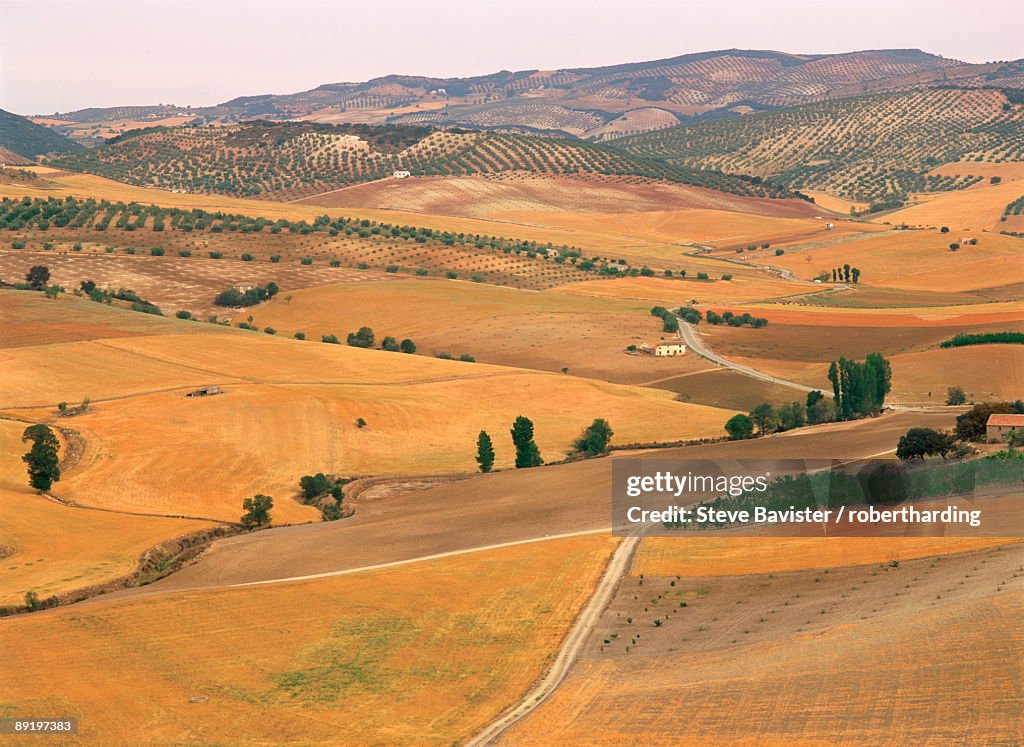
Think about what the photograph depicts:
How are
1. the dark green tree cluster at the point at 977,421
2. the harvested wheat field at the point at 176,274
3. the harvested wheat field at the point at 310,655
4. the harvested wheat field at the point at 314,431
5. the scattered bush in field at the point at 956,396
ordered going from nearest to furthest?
the harvested wheat field at the point at 310,655 < the dark green tree cluster at the point at 977,421 < the harvested wheat field at the point at 314,431 < the scattered bush in field at the point at 956,396 < the harvested wheat field at the point at 176,274

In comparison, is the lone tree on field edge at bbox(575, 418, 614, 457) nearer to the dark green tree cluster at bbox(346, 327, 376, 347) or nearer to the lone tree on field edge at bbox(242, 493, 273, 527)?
the lone tree on field edge at bbox(242, 493, 273, 527)

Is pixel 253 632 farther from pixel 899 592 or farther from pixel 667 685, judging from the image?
pixel 899 592

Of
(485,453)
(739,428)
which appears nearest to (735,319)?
(739,428)

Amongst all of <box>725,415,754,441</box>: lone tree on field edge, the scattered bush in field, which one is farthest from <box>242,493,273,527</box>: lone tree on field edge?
the scattered bush in field

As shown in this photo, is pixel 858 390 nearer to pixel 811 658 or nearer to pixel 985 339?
pixel 985 339

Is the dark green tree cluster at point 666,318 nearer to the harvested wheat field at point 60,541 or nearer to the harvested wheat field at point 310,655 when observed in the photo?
the harvested wheat field at point 60,541

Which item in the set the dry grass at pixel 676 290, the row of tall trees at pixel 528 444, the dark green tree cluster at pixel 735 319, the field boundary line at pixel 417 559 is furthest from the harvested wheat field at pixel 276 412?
the dry grass at pixel 676 290

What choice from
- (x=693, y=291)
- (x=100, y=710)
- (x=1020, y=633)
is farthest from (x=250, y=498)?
(x=693, y=291)

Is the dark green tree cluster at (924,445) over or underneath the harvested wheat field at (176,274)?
underneath
